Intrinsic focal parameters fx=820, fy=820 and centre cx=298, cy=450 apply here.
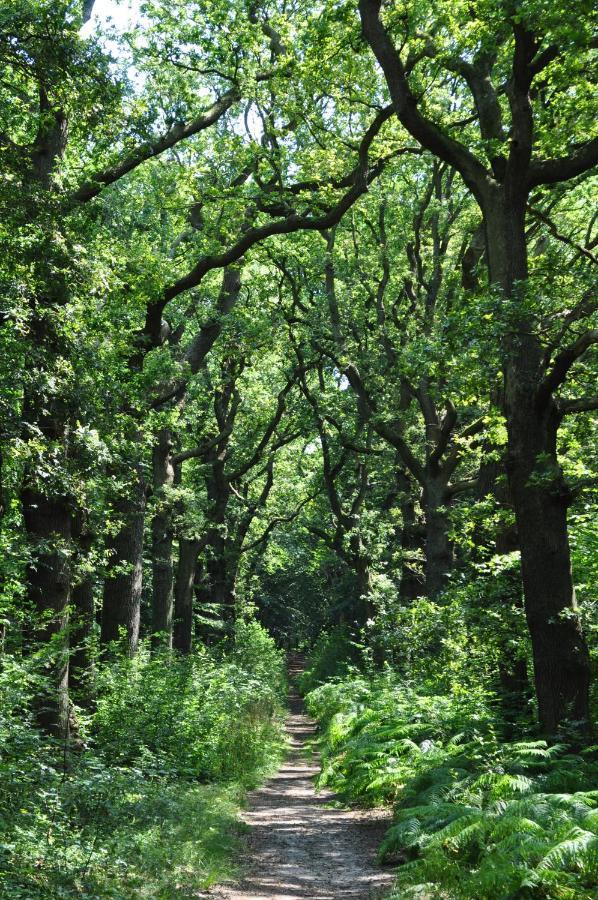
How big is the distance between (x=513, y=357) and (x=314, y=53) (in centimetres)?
615

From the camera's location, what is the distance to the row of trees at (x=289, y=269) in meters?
8.67

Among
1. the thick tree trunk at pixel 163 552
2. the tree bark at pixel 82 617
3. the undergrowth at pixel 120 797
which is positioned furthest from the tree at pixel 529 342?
the thick tree trunk at pixel 163 552

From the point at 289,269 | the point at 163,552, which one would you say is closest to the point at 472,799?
the point at 163,552

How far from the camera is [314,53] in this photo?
1198 cm

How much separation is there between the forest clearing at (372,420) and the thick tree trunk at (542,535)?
33 mm

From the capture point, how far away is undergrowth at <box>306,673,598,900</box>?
5.09 meters

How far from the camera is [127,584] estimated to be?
558 inches

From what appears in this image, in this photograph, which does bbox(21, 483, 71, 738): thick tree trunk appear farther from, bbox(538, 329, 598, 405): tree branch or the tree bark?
bbox(538, 329, 598, 405): tree branch

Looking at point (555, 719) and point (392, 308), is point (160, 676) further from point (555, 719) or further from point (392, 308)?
point (392, 308)

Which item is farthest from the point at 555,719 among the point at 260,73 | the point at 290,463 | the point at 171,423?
the point at 290,463

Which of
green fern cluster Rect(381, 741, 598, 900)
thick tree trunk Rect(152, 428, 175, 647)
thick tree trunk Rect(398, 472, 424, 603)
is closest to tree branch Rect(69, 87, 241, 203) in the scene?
thick tree trunk Rect(152, 428, 175, 647)

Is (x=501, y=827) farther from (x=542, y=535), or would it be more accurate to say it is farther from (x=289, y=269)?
(x=289, y=269)

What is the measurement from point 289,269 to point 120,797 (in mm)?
17930

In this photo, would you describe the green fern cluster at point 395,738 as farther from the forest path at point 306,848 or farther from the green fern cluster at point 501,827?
the green fern cluster at point 501,827
